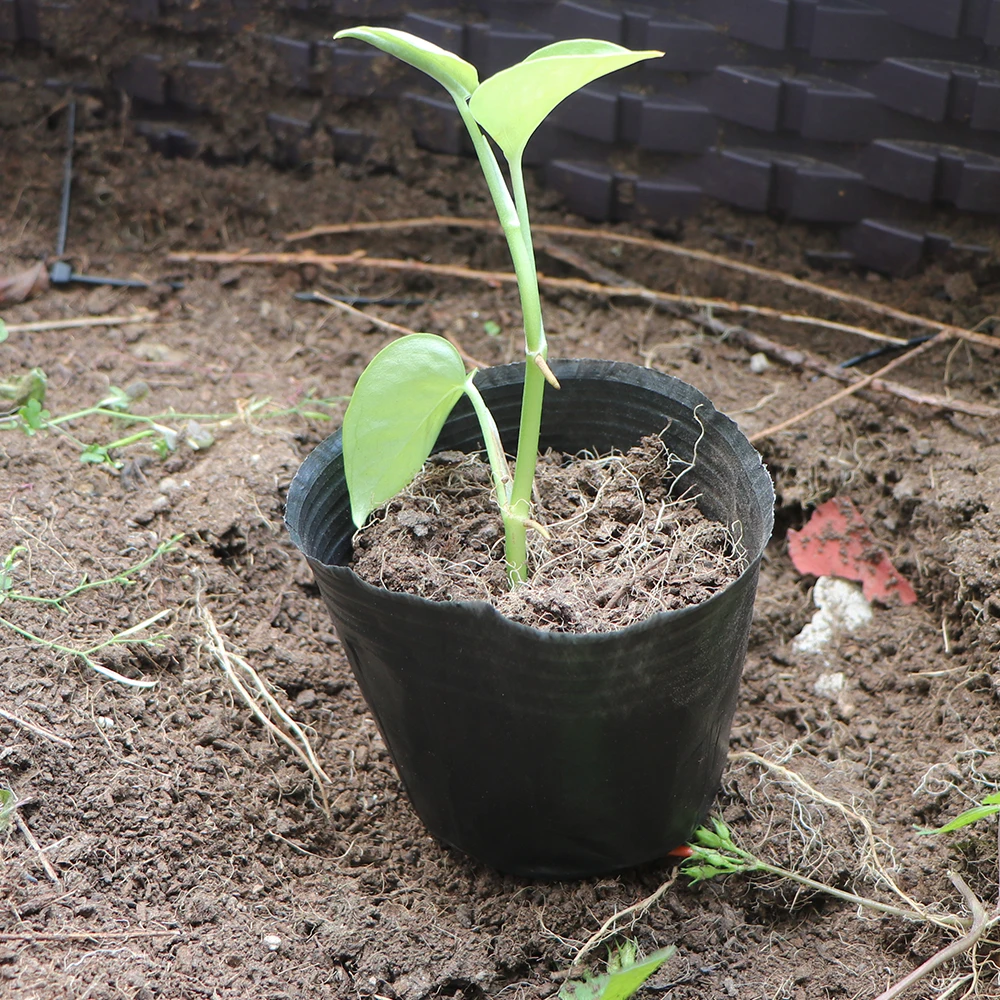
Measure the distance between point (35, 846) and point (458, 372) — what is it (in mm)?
597

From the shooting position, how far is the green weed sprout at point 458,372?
2.75ft

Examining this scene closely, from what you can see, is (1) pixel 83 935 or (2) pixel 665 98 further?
(2) pixel 665 98

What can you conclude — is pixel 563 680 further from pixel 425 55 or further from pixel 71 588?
pixel 71 588

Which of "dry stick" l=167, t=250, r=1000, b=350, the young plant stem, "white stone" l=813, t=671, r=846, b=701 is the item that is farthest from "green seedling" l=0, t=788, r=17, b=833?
"dry stick" l=167, t=250, r=1000, b=350

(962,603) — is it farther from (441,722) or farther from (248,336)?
(248,336)

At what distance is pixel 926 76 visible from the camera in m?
1.52

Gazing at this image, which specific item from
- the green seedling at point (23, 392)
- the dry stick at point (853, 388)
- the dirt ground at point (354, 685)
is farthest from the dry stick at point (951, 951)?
the green seedling at point (23, 392)

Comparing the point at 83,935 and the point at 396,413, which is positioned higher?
the point at 396,413

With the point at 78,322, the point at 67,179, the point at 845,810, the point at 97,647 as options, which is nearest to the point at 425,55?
the point at 97,647

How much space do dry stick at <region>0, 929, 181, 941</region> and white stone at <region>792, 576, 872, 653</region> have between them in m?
0.84

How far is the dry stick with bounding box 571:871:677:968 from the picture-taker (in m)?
0.97

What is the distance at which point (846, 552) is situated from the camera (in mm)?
1393

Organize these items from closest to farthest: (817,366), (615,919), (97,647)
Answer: (615,919) → (97,647) → (817,366)

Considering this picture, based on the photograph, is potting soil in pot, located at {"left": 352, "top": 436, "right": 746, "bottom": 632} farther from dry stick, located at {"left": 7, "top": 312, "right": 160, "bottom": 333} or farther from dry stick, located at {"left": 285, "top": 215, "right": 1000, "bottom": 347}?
dry stick, located at {"left": 7, "top": 312, "right": 160, "bottom": 333}
